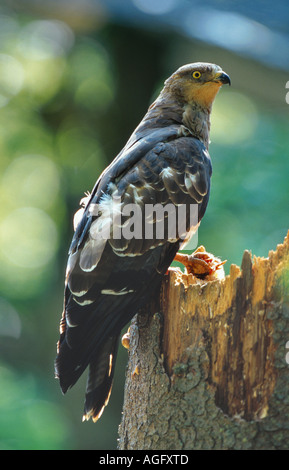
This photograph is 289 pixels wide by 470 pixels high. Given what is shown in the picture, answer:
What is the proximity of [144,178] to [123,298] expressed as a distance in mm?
785

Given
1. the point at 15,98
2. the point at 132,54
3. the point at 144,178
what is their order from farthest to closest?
the point at 15,98, the point at 132,54, the point at 144,178

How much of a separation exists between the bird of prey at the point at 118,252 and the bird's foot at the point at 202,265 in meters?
0.12

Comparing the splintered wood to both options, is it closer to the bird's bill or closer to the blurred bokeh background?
the bird's bill

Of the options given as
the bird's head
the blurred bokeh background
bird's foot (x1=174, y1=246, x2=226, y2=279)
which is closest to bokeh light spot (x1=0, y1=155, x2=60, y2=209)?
the blurred bokeh background

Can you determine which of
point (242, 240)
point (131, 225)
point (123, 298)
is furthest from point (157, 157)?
point (242, 240)

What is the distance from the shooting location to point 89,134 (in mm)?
9141

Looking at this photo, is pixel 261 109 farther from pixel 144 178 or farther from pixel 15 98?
pixel 144 178

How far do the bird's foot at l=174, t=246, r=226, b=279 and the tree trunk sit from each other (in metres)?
0.46

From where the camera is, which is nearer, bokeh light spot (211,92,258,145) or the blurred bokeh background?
the blurred bokeh background

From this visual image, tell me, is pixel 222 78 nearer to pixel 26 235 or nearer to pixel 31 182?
pixel 31 182

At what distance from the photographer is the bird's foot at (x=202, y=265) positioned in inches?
148

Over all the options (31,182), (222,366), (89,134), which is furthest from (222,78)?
(31,182)

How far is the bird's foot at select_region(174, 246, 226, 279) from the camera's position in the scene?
3760 millimetres

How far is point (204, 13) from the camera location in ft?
23.4
